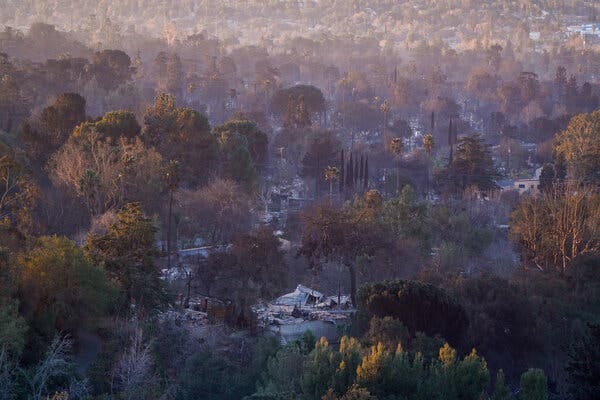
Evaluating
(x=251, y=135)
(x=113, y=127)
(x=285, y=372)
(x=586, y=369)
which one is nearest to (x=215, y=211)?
(x=113, y=127)

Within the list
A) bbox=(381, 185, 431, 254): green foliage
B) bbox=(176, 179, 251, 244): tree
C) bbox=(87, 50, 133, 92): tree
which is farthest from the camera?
bbox=(87, 50, 133, 92): tree

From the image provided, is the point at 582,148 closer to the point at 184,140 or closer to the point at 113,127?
the point at 184,140

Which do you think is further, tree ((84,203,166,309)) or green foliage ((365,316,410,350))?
tree ((84,203,166,309))

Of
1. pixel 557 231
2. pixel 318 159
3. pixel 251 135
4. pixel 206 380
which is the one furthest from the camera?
pixel 318 159

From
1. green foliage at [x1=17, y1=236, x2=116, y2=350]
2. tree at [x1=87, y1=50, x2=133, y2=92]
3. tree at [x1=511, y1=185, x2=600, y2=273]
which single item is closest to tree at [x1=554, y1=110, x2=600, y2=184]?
tree at [x1=511, y1=185, x2=600, y2=273]

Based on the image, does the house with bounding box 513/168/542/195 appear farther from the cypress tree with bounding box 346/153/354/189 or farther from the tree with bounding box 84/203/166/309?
the tree with bounding box 84/203/166/309

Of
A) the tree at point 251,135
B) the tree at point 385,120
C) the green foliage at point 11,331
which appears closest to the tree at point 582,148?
the tree at point 385,120

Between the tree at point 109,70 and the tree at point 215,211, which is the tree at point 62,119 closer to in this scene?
the tree at point 215,211
